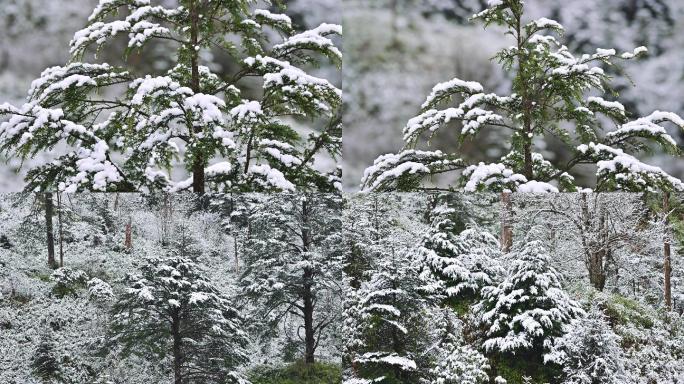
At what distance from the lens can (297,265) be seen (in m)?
3.12

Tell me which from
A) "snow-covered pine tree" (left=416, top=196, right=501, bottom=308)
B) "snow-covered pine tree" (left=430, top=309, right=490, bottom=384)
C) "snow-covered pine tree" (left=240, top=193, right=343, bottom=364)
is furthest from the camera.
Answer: "snow-covered pine tree" (left=240, top=193, right=343, bottom=364)

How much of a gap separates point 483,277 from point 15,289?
217 cm

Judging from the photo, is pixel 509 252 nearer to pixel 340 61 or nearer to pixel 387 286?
pixel 387 286

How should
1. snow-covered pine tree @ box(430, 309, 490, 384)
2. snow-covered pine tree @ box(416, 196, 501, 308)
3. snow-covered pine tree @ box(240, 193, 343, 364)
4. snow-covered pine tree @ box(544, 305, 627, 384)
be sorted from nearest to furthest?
snow-covered pine tree @ box(544, 305, 627, 384) → snow-covered pine tree @ box(430, 309, 490, 384) → snow-covered pine tree @ box(416, 196, 501, 308) → snow-covered pine tree @ box(240, 193, 343, 364)

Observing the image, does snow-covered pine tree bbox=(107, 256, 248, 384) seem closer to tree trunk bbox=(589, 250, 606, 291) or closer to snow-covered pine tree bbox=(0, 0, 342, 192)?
snow-covered pine tree bbox=(0, 0, 342, 192)

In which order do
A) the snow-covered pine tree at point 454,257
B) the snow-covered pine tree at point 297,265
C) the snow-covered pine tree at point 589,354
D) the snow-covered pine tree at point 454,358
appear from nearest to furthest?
the snow-covered pine tree at point 589,354, the snow-covered pine tree at point 454,358, the snow-covered pine tree at point 454,257, the snow-covered pine tree at point 297,265

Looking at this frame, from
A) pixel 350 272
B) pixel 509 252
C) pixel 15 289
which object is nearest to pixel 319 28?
pixel 350 272

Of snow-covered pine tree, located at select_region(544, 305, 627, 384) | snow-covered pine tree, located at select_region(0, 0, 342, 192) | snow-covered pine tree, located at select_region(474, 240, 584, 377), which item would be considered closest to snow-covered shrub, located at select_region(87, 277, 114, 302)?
snow-covered pine tree, located at select_region(0, 0, 342, 192)

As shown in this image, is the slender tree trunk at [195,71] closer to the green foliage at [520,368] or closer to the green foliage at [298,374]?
the green foliage at [298,374]

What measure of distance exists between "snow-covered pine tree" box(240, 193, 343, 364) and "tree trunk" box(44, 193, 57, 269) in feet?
2.90

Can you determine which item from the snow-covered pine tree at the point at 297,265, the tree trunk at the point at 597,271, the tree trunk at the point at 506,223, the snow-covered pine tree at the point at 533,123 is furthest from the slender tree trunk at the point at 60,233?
the tree trunk at the point at 597,271

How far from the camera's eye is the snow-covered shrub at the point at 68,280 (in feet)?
9.43

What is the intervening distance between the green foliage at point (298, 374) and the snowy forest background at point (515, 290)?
0.24ft

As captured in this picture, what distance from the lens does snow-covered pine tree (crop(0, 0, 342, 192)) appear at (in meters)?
2.94
